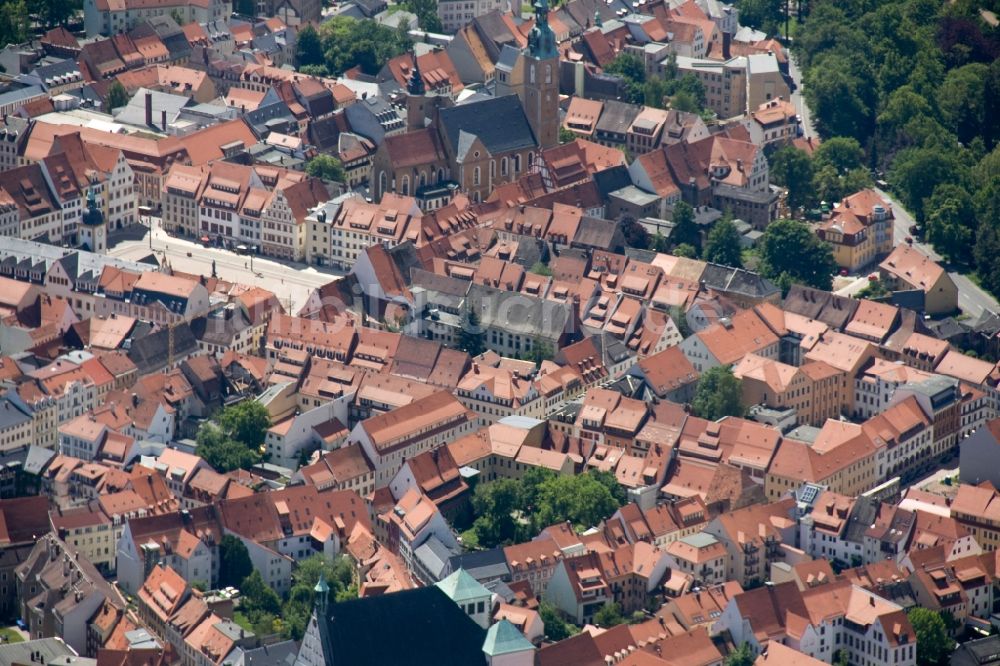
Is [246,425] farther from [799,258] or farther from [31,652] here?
[799,258]

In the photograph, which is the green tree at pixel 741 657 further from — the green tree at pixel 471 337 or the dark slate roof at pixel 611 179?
the dark slate roof at pixel 611 179

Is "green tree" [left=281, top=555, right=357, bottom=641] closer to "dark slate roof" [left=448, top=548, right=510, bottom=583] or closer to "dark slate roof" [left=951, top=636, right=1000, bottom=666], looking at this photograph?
"dark slate roof" [left=448, top=548, right=510, bottom=583]

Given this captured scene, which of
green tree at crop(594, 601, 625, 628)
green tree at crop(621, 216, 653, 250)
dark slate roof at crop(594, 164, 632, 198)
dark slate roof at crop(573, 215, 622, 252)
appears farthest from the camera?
dark slate roof at crop(594, 164, 632, 198)

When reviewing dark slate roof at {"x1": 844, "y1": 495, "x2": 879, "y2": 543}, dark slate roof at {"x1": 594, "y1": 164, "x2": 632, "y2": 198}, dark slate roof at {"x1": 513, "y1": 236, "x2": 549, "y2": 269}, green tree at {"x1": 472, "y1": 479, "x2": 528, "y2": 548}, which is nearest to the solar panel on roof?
dark slate roof at {"x1": 844, "y1": 495, "x2": 879, "y2": 543}

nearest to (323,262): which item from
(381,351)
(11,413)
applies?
(381,351)

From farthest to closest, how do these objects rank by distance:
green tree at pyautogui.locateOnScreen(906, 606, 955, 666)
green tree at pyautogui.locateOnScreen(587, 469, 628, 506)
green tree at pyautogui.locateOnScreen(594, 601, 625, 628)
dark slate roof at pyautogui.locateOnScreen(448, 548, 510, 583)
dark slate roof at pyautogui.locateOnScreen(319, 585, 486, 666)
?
green tree at pyautogui.locateOnScreen(587, 469, 628, 506) → dark slate roof at pyautogui.locateOnScreen(448, 548, 510, 583) → green tree at pyautogui.locateOnScreen(594, 601, 625, 628) → green tree at pyautogui.locateOnScreen(906, 606, 955, 666) → dark slate roof at pyautogui.locateOnScreen(319, 585, 486, 666)

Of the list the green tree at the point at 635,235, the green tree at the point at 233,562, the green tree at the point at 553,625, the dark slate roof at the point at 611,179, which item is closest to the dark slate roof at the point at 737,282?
the green tree at the point at 635,235

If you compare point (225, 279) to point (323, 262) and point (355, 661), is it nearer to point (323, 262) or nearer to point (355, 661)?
point (323, 262)

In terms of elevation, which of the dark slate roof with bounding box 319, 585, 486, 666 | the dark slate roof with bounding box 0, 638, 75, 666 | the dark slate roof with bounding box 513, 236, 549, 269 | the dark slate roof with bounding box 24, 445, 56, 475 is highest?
the dark slate roof with bounding box 319, 585, 486, 666
